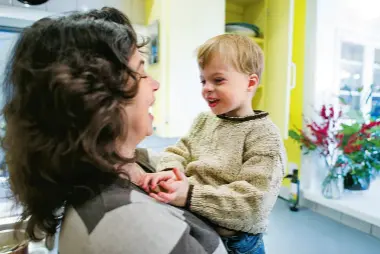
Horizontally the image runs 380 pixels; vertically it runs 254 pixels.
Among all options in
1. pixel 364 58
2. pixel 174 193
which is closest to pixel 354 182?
pixel 364 58

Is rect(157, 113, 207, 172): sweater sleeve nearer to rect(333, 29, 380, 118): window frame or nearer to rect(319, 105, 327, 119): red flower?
rect(319, 105, 327, 119): red flower

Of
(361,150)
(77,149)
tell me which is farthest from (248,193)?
(361,150)

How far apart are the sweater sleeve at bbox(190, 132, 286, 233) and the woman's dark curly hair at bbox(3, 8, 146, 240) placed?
0.23m

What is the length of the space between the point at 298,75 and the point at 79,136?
183 centimetres

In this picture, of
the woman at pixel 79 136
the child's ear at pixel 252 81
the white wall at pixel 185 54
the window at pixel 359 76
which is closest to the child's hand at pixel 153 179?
the woman at pixel 79 136

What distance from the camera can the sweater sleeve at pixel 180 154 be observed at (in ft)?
2.56

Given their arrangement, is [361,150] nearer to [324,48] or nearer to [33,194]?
[324,48]

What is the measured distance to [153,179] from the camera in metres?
0.62

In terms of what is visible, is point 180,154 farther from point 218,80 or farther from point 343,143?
point 343,143

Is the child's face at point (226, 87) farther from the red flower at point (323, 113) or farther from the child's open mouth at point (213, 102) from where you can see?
the red flower at point (323, 113)

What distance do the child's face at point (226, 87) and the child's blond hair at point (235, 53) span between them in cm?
1

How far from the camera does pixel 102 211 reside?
420mm

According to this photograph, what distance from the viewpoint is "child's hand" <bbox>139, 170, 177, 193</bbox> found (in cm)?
60

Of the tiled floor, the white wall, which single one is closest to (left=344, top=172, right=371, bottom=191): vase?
the tiled floor
